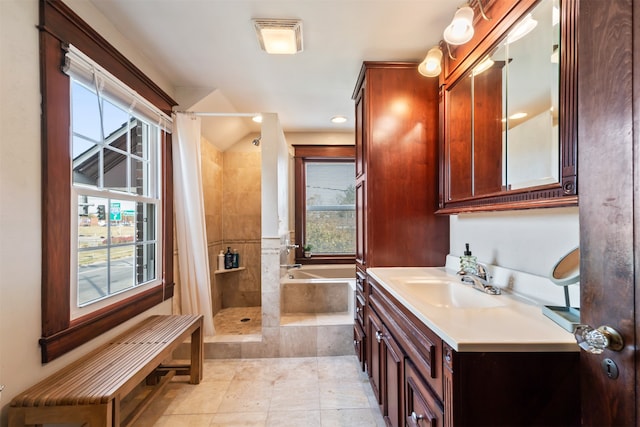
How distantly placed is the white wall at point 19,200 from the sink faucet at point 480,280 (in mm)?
1995

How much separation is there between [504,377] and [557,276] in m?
0.46

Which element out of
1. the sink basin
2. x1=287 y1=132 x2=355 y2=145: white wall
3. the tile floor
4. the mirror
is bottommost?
the tile floor

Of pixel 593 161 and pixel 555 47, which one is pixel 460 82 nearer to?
pixel 555 47

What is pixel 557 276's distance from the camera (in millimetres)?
971

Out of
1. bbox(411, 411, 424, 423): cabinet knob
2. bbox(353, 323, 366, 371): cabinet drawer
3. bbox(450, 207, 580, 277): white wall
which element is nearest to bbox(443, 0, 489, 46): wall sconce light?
bbox(450, 207, 580, 277): white wall

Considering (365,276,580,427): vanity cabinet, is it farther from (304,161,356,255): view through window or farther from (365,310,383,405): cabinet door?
(304,161,356,255): view through window

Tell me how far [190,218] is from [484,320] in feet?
6.99

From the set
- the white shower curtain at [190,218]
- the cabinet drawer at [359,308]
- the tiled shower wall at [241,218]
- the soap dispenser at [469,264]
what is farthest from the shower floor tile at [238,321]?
the soap dispenser at [469,264]

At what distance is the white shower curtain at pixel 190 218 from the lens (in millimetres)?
2250

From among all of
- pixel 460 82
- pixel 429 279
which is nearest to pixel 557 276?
pixel 429 279

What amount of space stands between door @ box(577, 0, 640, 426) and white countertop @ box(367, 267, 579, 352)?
12 centimetres

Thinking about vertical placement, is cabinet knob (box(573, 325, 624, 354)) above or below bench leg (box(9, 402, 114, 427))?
above

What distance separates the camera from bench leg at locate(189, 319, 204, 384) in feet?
6.60

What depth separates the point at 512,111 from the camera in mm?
1289
